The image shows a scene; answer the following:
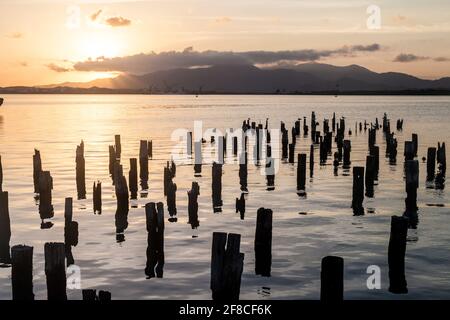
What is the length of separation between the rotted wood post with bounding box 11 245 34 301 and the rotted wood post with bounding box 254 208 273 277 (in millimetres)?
5375

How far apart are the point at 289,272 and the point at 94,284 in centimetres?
476

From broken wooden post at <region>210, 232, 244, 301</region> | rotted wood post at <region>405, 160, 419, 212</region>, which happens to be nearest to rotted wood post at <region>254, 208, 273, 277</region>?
broken wooden post at <region>210, 232, 244, 301</region>

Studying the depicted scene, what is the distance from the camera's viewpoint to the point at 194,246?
61.4 ft

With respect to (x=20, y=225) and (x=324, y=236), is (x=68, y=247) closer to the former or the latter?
(x=20, y=225)

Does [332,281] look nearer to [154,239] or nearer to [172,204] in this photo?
[154,239]

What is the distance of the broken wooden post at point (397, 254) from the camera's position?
1362 cm

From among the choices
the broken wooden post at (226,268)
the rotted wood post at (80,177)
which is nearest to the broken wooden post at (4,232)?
the broken wooden post at (226,268)

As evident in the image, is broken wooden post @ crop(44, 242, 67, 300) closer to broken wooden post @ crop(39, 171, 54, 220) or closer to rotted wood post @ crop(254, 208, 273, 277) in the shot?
rotted wood post @ crop(254, 208, 273, 277)

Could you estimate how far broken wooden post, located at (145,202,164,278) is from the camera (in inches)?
614

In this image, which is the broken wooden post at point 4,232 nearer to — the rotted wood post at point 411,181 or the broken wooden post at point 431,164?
the rotted wood post at point 411,181

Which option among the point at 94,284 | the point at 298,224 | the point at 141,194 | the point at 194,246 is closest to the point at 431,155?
the point at 298,224

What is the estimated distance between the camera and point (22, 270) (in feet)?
35.4

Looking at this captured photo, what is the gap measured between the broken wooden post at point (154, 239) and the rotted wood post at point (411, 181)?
427 inches

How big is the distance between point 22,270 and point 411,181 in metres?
16.0
